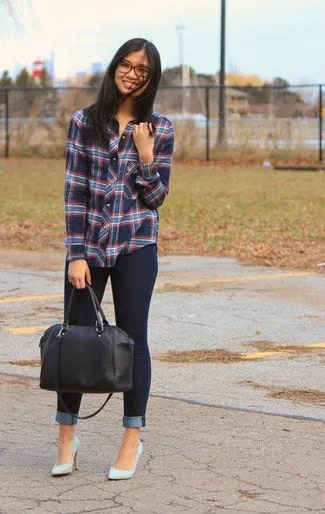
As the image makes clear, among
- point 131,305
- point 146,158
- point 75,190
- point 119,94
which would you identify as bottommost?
point 131,305

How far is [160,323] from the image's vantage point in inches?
384

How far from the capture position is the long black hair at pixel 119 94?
17.1 feet

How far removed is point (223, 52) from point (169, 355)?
33.0 metres

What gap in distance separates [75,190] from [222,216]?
13335 millimetres

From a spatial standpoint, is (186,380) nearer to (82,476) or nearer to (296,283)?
(82,476)

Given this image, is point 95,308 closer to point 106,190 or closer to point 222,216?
point 106,190

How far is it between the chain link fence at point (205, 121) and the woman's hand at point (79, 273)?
30.6 m

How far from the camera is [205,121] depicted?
3666 cm

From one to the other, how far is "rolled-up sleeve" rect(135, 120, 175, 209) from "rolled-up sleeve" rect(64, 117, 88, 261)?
9.7 inches

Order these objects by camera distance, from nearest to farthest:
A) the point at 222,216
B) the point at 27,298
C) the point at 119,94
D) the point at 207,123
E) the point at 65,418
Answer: the point at 119,94, the point at 65,418, the point at 27,298, the point at 222,216, the point at 207,123

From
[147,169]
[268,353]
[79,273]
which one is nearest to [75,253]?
[79,273]

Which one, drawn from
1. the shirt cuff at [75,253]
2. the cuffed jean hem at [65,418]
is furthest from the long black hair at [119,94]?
the cuffed jean hem at [65,418]

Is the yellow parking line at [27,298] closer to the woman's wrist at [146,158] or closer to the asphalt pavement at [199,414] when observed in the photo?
the asphalt pavement at [199,414]

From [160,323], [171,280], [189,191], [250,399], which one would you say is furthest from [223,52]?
[250,399]
